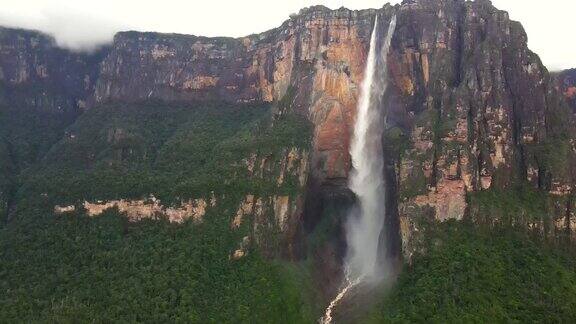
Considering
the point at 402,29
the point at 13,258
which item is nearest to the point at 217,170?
the point at 13,258

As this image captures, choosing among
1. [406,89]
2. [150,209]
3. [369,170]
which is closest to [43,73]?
[150,209]

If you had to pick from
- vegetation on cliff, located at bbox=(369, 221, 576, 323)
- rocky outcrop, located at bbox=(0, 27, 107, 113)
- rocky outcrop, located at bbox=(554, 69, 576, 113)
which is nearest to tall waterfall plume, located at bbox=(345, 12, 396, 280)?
vegetation on cliff, located at bbox=(369, 221, 576, 323)

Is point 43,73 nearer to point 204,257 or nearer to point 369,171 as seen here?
point 204,257

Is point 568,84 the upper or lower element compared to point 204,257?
upper

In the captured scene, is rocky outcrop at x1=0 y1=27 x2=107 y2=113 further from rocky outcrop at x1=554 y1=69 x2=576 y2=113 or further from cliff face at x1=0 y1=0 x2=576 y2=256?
rocky outcrop at x1=554 y1=69 x2=576 y2=113

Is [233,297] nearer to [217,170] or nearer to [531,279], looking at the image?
[217,170]

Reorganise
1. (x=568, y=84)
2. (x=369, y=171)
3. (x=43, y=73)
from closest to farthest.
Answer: (x=369, y=171) < (x=568, y=84) < (x=43, y=73)

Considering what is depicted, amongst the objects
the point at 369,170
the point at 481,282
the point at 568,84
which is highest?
the point at 568,84
